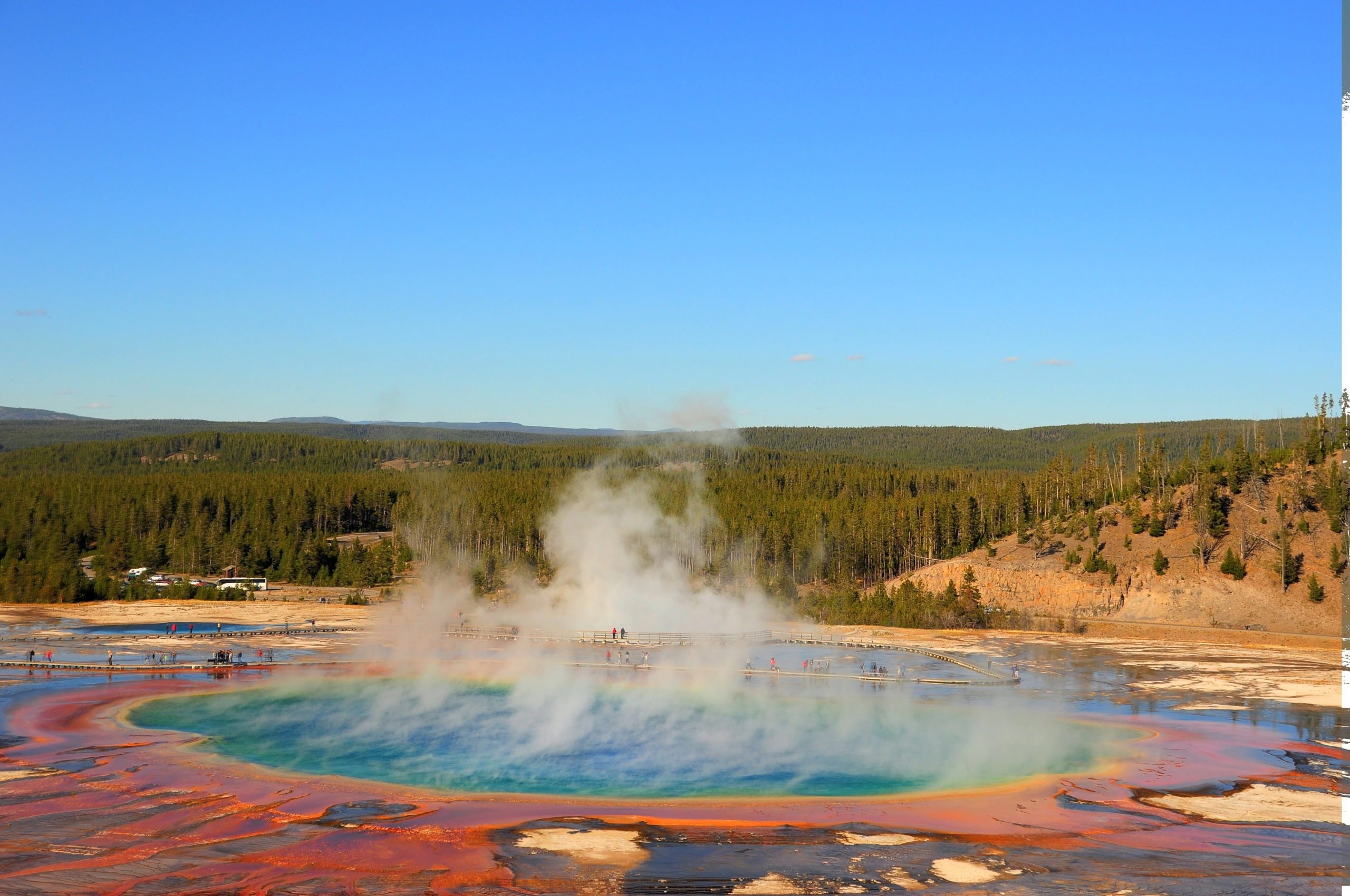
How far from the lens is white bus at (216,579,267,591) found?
300ft

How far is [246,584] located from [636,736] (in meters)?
62.8

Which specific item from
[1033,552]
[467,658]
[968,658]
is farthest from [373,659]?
[1033,552]

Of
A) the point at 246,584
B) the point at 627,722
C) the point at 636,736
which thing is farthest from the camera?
the point at 246,584

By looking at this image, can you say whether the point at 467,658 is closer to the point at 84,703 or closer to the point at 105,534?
the point at 84,703

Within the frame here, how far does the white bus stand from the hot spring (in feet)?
145

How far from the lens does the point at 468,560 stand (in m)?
98.6

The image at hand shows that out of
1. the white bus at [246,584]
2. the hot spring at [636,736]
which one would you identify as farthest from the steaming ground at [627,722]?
the white bus at [246,584]

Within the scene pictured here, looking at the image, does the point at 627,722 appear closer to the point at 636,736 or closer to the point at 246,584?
the point at 636,736

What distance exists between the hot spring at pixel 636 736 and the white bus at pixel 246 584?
44336mm

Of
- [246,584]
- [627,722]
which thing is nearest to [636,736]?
[627,722]

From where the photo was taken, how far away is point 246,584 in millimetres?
92625

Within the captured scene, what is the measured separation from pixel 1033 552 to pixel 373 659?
50752 millimetres

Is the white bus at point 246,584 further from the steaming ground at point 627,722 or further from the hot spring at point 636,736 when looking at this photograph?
the hot spring at point 636,736

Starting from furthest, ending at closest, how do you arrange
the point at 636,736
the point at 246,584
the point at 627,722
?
1. the point at 246,584
2. the point at 627,722
3. the point at 636,736
